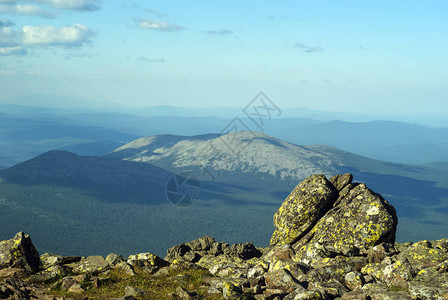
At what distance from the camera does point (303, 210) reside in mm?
43406

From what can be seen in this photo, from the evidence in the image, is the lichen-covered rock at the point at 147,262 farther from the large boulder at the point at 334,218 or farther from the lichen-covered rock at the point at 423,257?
the lichen-covered rock at the point at 423,257

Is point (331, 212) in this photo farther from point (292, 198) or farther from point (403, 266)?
point (403, 266)

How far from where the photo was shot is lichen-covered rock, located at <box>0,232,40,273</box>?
29.5 m

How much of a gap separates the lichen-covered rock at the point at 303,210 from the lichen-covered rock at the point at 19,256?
81.1 ft

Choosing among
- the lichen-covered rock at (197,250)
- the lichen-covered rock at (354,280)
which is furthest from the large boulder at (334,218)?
the lichen-covered rock at (197,250)

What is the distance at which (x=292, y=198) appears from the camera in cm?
4503

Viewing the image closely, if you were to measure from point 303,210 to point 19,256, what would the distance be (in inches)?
1075

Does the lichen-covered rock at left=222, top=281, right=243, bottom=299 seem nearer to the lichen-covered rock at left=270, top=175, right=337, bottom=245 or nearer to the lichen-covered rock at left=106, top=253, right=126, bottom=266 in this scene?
the lichen-covered rock at left=106, top=253, right=126, bottom=266

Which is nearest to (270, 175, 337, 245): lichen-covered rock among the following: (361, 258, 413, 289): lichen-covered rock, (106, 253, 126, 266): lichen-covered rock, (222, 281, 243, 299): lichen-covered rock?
(361, 258, 413, 289): lichen-covered rock

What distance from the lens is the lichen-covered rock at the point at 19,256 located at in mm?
29484

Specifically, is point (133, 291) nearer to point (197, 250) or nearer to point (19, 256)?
point (19, 256)

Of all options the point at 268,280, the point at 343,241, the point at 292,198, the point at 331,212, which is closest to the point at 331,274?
the point at 268,280

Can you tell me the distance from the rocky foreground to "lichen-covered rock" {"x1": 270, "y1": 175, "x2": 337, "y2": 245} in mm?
2196

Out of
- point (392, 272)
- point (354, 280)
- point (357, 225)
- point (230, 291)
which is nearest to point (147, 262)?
point (230, 291)
